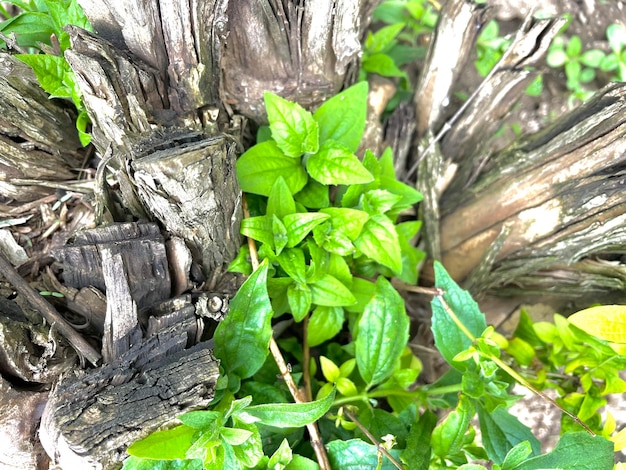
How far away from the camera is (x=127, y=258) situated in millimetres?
1363

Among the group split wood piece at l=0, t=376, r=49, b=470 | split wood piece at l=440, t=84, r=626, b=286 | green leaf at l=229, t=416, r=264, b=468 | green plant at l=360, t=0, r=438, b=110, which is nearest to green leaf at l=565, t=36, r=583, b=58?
green plant at l=360, t=0, r=438, b=110

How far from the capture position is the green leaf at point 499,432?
1543 millimetres

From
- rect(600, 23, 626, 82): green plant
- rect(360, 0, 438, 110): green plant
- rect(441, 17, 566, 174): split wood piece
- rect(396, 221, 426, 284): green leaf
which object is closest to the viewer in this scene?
rect(441, 17, 566, 174): split wood piece

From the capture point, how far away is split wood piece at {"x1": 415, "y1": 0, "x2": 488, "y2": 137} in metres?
1.86

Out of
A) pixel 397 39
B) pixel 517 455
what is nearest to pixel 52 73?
pixel 517 455

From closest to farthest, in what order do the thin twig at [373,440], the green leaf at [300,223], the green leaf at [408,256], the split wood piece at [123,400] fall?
1. the split wood piece at [123,400]
2. the thin twig at [373,440]
3. the green leaf at [300,223]
4. the green leaf at [408,256]

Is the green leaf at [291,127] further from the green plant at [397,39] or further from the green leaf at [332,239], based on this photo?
the green plant at [397,39]

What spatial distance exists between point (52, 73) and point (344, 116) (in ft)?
2.93

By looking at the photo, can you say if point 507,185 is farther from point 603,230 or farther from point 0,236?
point 0,236

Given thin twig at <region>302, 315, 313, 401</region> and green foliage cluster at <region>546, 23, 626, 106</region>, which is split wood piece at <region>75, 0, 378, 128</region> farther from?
green foliage cluster at <region>546, 23, 626, 106</region>

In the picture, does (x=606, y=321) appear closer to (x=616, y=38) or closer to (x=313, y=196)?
(x=313, y=196)

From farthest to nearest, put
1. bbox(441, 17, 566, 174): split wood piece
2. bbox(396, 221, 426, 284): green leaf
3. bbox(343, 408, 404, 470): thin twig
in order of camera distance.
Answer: bbox(396, 221, 426, 284): green leaf, bbox(441, 17, 566, 174): split wood piece, bbox(343, 408, 404, 470): thin twig

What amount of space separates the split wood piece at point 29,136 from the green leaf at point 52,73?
90 millimetres

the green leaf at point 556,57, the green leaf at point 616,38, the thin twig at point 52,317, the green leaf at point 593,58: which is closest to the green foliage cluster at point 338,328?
the thin twig at point 52,317
